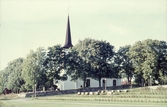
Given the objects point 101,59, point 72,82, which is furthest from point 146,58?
point 72,82

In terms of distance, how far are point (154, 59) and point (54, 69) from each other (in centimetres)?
2148

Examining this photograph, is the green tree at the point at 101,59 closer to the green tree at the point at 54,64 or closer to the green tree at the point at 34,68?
the green tree at the point at 54,64

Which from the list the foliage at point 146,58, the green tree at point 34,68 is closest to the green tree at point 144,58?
the foliage at point 146,58

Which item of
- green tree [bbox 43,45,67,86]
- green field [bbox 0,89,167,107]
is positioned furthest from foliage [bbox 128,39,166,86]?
green field [bbox 0,89,167,107]

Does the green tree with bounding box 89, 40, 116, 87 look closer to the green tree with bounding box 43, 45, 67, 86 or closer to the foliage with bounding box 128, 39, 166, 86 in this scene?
the foliage with bounding box 128, 39, 166, 86

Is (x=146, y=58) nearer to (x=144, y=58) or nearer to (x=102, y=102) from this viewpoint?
(x=144, y=58)

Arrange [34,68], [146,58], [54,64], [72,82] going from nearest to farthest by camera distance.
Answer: [34,68]
[54,64]
[146,58]
[72,82]

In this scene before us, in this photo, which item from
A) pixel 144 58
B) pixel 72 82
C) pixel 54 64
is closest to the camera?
pixel 54 64

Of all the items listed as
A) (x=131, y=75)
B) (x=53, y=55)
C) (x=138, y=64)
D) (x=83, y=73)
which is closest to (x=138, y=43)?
(x=138, y=64)

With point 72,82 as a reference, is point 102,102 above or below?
below

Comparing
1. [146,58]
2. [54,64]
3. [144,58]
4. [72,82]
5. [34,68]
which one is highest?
[144,58]

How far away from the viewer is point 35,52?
60344 millimetres

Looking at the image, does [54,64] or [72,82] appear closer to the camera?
[54,64]

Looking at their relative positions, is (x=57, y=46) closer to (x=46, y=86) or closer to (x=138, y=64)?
(x=46, y=86)
